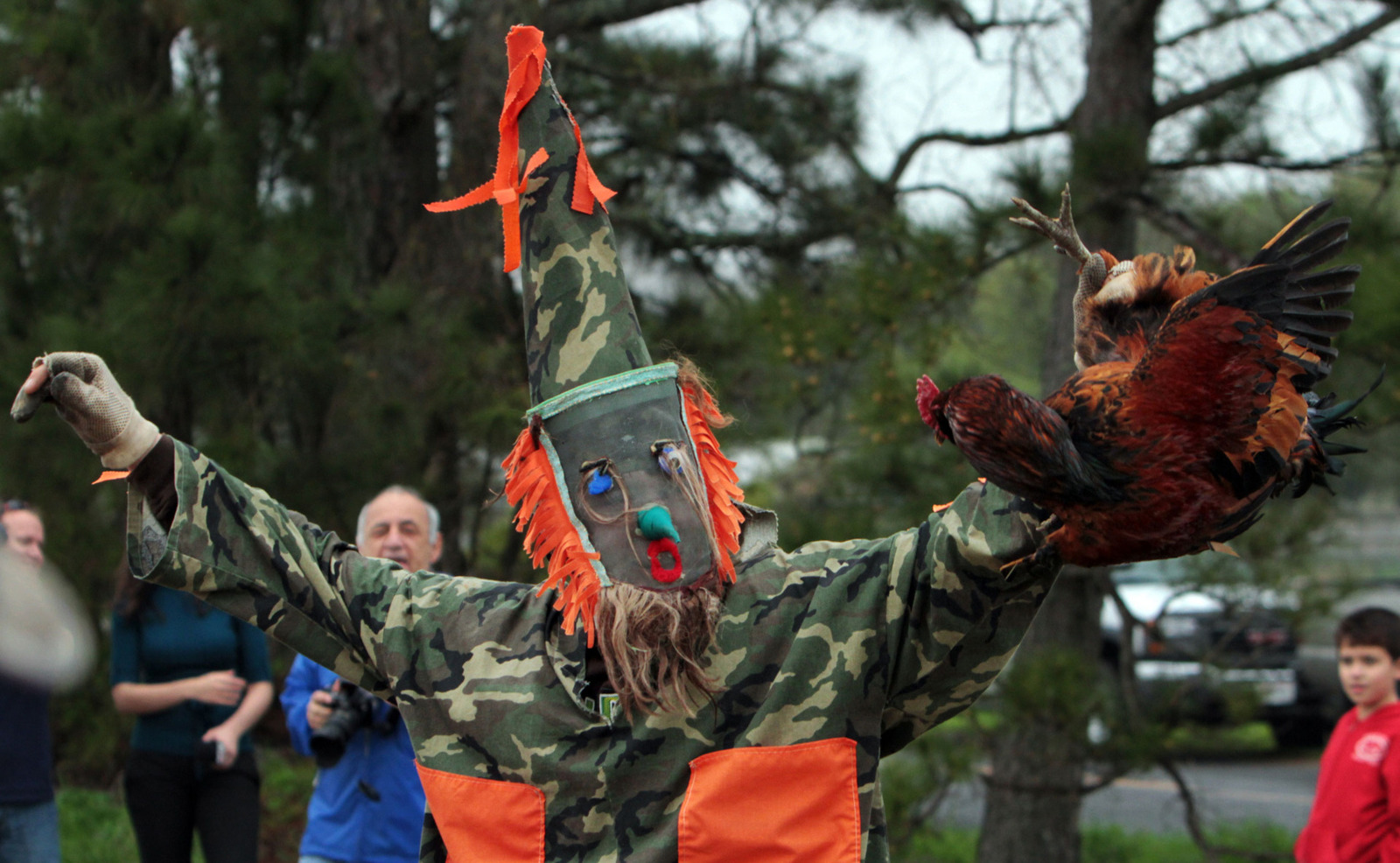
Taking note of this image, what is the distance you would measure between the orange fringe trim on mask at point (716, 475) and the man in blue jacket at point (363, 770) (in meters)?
1.50

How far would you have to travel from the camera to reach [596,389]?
6.84 ft

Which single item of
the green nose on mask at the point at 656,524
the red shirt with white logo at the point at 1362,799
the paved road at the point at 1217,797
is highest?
the green nose on mask at the point at 656,524

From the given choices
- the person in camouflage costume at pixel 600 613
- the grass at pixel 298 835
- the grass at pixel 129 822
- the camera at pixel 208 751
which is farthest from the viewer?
the grass at pixel 298 835

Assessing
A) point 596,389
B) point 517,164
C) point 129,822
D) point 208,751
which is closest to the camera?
point 596,389

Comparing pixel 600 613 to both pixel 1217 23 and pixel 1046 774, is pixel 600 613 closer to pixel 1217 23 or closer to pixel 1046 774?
pixel 1046 774

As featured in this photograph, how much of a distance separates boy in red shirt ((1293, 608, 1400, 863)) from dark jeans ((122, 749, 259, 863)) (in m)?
3.02

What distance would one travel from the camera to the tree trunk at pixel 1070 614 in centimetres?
473

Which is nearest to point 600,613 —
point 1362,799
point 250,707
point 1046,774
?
point 250,707

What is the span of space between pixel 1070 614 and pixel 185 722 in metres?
3.39

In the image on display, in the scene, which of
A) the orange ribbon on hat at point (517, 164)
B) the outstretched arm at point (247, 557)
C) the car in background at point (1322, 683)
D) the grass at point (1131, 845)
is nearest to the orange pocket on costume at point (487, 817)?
the outstretched arm at point (247, 557)

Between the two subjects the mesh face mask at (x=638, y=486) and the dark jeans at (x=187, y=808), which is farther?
the dark jeans at (x=187, y=808)

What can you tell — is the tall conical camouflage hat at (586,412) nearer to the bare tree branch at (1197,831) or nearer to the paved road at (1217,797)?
the bare tree branch at (1197,831)

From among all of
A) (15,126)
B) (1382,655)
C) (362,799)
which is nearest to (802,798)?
(362,799)

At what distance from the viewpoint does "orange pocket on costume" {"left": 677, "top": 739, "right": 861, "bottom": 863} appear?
1.90 metres
